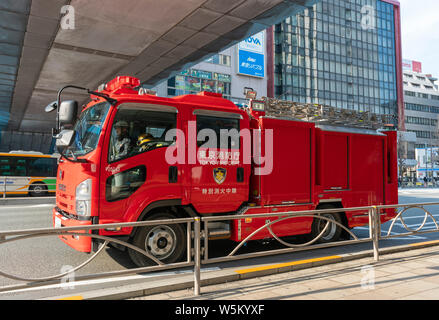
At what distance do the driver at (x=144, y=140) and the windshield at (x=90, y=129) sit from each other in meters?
0.64

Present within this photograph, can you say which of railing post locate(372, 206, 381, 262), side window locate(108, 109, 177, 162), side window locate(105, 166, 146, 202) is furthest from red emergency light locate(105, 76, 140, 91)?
railing post locate(372, 206, 381, 262)

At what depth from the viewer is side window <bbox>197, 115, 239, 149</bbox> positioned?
246 inches

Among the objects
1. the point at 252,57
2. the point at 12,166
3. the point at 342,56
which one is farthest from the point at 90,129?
the point at 342,56

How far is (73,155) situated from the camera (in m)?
5.46

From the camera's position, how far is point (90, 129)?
5746 millimetres

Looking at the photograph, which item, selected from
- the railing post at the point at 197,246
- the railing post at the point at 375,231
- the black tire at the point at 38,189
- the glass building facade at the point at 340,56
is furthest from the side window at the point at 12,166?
the glass building facade at the point at 340,56

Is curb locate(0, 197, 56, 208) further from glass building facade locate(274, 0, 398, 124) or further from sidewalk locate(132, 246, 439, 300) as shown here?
glass building facade locate(274, 0, 398, 124)

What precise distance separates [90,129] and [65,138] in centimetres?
67

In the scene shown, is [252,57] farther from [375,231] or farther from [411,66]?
[411,66]

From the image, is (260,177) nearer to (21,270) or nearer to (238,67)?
(21,270)

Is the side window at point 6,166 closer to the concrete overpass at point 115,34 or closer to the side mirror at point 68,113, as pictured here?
the concrete overpass at point 115,34

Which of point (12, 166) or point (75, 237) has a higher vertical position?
point (12, 166)

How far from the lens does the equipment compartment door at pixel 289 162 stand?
6918 millimetres
